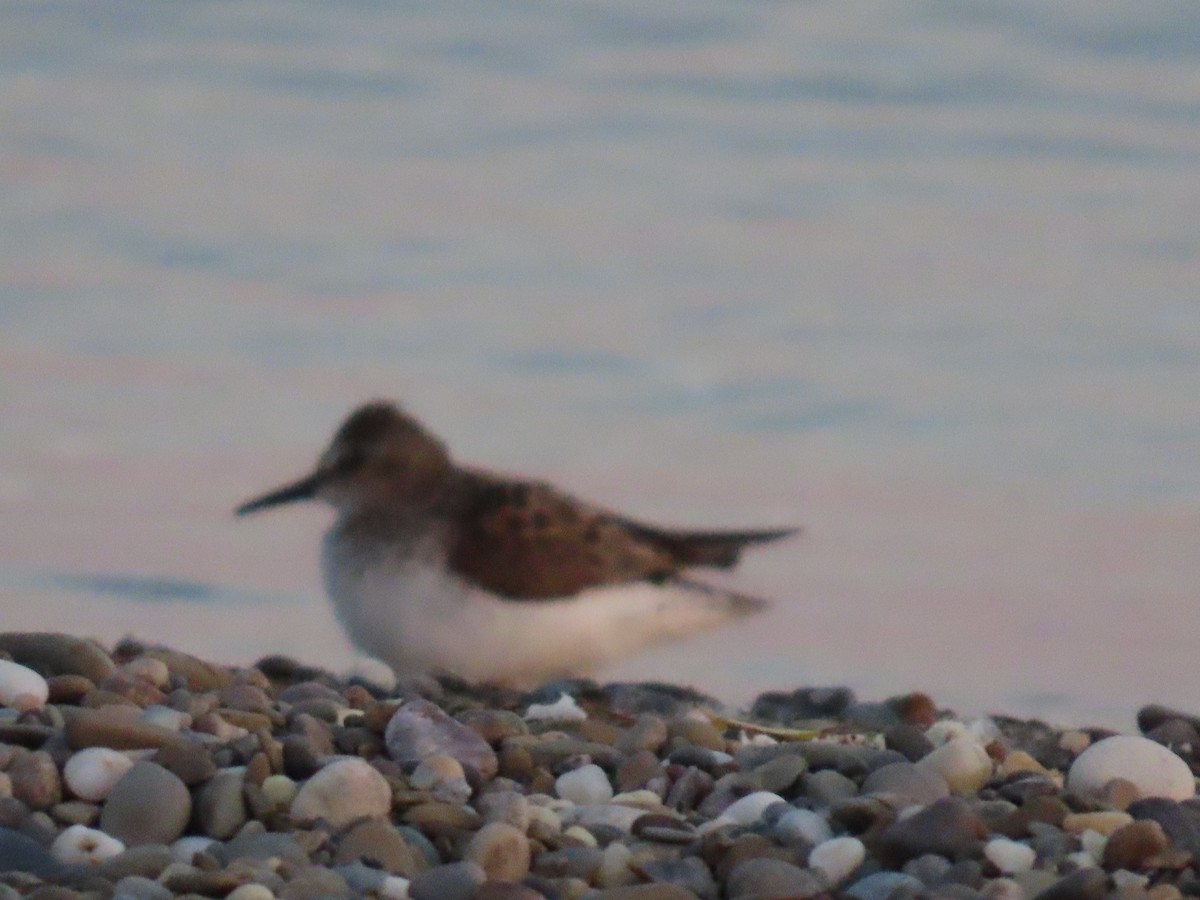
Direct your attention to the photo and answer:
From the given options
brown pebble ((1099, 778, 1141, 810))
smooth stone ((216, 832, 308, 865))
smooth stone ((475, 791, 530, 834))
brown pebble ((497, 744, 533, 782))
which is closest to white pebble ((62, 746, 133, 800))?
smooth stone ((216, 832, 308, 865))

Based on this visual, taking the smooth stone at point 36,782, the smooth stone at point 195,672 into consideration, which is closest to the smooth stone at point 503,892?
the smooth stone at point 36,782

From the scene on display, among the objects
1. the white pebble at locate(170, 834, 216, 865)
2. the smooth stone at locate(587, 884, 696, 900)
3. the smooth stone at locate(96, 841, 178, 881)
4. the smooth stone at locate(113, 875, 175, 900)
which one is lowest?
the smooth stone at locate(587, 884, 696, 900)

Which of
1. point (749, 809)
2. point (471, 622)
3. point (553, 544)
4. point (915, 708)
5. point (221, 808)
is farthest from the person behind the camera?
point (553, 544)

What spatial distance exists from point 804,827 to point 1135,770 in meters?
0.86

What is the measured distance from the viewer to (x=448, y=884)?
386cm

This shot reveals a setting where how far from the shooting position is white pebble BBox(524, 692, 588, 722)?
17.3 feet

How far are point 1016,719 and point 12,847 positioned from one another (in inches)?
119

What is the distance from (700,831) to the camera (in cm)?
423

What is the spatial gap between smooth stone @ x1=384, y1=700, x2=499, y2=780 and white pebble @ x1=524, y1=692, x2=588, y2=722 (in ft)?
1.96

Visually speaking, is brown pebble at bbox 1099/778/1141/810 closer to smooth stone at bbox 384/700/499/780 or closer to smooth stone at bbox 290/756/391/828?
smooth stone at bbox 384/700/499/780

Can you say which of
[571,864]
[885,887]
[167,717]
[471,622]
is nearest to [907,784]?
[885,887]

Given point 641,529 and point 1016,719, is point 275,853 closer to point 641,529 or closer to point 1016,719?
point 1016,719

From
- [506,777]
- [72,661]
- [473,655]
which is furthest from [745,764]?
[473,655]

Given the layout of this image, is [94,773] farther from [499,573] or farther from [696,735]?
[499,573]
